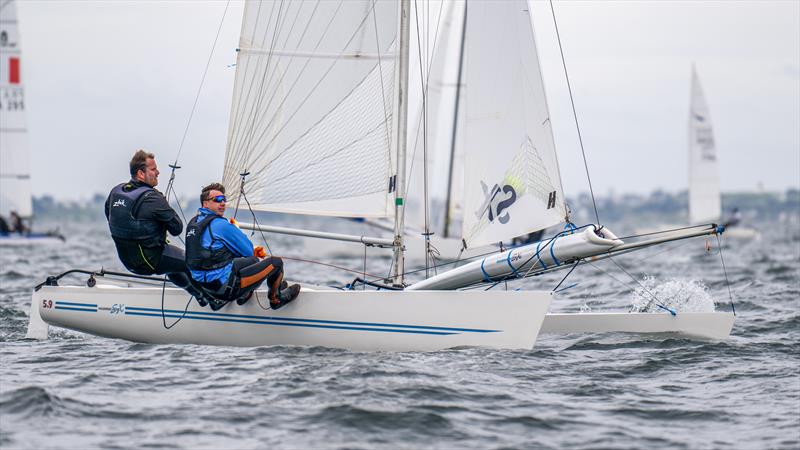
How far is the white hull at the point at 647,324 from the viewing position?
30.8 ft

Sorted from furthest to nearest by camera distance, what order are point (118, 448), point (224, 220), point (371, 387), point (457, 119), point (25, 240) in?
point (25, 240) < point (457, 119) < point (224, 220) < point (371, 387) < point (118, 448)

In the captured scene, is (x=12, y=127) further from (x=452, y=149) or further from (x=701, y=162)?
(x=701, y=162)

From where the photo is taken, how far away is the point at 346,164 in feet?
31.9

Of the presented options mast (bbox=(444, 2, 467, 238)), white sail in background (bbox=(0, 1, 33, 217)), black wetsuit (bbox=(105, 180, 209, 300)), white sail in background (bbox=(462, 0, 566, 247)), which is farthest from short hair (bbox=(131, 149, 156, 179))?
white sail in background (bbox=(0, 1, 33, 217))

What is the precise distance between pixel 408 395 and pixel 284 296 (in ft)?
6.57

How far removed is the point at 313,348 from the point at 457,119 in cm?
1631

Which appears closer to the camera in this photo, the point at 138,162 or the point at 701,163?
the point at 138,162

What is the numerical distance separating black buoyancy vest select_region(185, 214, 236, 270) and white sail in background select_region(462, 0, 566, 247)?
87.7 inches

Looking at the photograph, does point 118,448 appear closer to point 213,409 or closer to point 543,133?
point 213,409

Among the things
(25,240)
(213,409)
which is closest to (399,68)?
(213,409)

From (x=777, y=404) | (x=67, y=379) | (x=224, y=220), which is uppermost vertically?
(x=224, y=220)

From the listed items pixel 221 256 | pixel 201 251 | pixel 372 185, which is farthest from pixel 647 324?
pixel 201 251

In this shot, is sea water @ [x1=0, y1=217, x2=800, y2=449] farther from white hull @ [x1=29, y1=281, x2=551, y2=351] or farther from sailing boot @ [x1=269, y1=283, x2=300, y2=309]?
sailing boot @ [x1=269, y1=283, x2=300, y2=309]

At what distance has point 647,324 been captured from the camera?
31.3 ft
